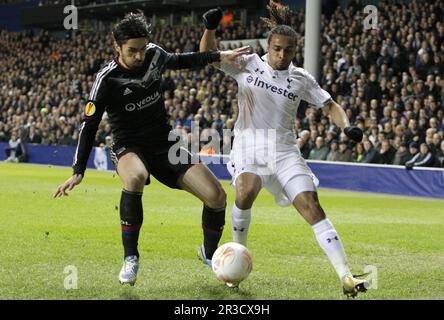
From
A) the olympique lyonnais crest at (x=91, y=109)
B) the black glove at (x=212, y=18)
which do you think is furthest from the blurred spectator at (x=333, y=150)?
the olympique lyonnais crest at (x=91, y=109)

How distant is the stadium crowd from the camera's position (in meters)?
19.5

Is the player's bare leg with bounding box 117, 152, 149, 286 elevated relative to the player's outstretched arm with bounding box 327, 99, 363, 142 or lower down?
lower down

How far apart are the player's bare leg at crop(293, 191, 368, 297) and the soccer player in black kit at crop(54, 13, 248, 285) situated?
106cm

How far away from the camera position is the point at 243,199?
22.2ft

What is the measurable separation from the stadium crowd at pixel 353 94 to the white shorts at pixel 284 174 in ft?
31.6

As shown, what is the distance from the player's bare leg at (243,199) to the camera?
264 inches

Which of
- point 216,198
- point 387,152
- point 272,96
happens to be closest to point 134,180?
point 216,198

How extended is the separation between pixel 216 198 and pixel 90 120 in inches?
Answer: 54.8

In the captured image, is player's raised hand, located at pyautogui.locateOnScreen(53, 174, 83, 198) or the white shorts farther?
the white shorts

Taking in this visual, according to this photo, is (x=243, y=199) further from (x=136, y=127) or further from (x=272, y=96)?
(x=136, y=127)

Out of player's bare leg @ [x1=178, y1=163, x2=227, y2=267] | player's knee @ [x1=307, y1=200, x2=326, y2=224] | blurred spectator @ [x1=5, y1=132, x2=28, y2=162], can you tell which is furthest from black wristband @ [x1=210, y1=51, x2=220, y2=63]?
blurred spectator @ [x1=5, y1=132, x2=28, y2=162]

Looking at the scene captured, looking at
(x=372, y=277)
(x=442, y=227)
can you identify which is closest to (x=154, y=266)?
(x=372, y=277)

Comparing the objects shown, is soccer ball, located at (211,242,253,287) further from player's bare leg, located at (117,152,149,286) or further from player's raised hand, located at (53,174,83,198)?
player's raised hand, located at (53,174,83,198)

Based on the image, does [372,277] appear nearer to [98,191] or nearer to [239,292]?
[239,292]
